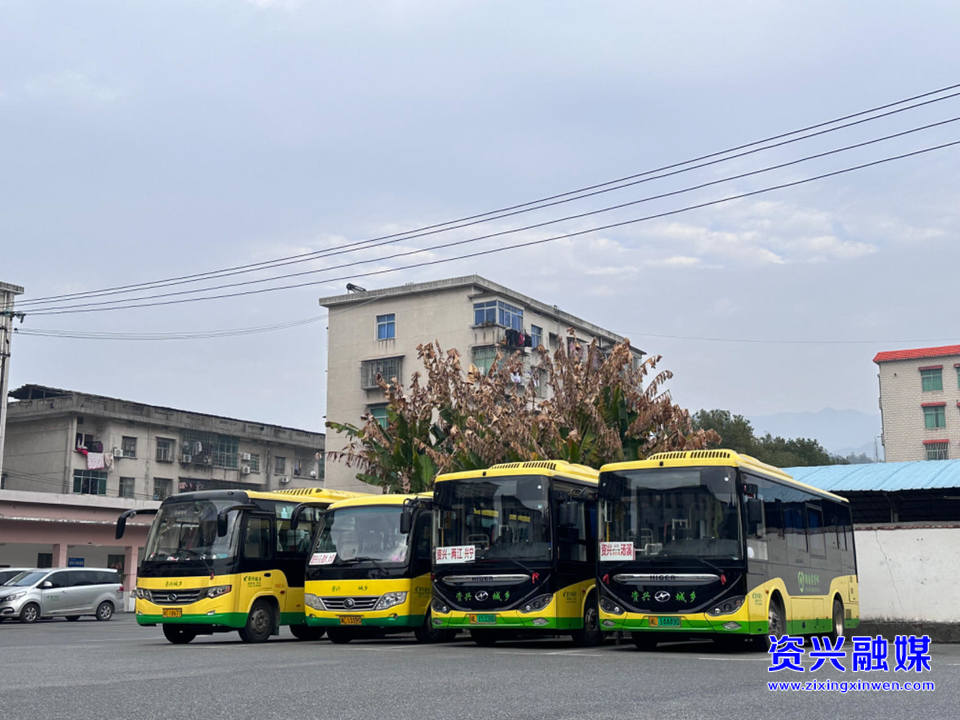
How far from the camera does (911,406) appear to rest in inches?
3036

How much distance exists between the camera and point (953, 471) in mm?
27922

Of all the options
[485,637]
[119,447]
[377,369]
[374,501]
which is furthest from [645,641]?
[119,447]

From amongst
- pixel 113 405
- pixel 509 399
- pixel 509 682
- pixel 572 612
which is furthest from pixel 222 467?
pixel 509 682

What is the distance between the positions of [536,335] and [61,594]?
113ft

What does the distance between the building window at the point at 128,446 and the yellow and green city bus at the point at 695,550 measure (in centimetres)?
4958

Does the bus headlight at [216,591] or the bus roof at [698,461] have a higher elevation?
the bus roof at [698,461]

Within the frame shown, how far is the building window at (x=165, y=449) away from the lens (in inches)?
2564

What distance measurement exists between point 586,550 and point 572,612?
1366 mm

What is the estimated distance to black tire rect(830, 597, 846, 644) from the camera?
69.8 feet

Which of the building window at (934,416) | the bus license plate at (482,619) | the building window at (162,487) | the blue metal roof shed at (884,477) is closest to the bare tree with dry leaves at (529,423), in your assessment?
the blue metal roof shed at (884,477)

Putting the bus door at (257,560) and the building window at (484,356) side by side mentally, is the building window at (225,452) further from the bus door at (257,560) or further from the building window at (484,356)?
the bus door at (257,560)

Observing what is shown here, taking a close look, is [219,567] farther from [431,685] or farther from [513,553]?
[431,685]

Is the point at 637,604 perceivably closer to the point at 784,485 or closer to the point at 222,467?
the point at 784,485

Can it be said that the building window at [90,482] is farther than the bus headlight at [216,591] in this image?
Yes
